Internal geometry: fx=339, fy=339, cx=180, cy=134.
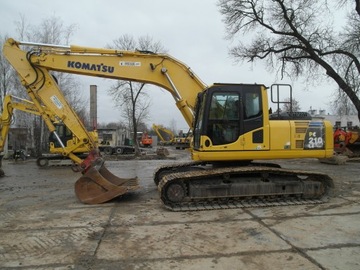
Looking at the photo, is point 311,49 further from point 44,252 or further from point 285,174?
point 44,252

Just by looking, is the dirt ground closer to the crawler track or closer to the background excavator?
the crawler track

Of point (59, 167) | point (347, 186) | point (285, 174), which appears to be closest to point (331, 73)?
point (347, 186)

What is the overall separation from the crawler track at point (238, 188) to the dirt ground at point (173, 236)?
13.7 inches

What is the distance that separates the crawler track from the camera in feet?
23.5

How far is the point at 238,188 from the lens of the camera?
736 cm

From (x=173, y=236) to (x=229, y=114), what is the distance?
10.6 ft

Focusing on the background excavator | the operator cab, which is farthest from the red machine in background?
the operator cab

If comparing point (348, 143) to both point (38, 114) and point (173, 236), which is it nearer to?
point (38, 114)

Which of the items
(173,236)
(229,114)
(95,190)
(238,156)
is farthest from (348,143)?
(173,236)

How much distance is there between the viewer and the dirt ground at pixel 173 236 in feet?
14.5

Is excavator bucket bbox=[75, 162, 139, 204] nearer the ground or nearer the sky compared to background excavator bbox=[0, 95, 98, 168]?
nearer the ground

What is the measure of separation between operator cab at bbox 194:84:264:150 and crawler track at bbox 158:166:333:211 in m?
0.71

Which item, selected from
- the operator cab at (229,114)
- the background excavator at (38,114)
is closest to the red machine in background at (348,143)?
the background excavator at (38,114)

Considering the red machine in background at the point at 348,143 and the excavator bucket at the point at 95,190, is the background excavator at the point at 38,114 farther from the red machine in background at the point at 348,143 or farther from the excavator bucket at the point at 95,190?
the red machine in background at the point at 348,143
